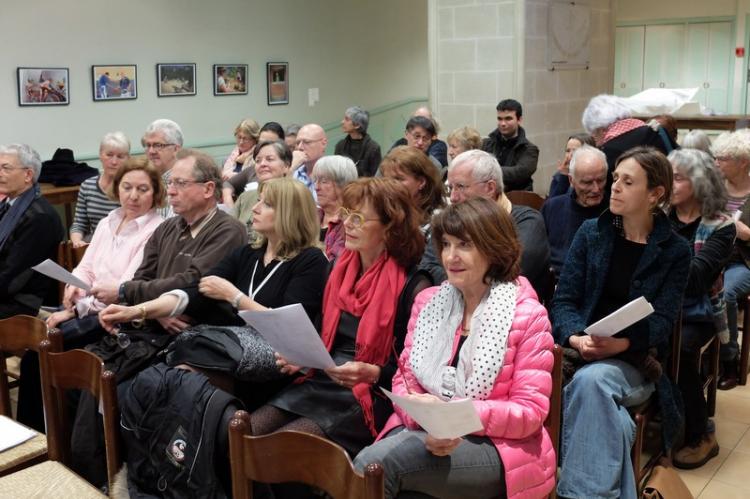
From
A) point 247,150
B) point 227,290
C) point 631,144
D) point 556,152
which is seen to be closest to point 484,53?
point 556,152

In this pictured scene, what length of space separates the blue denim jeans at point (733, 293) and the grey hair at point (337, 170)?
2.03 meters

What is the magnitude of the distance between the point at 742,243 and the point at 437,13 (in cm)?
406

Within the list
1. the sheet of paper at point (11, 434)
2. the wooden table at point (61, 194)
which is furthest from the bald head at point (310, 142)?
the sheet of paper at point (11, 434)

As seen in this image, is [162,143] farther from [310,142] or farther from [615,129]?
[615,129]

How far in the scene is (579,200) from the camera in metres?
3.94

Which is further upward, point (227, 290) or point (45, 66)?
point (45, 66)

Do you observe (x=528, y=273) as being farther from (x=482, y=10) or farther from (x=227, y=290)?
(x=482, y=10)

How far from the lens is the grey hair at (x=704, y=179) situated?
350 centimetres

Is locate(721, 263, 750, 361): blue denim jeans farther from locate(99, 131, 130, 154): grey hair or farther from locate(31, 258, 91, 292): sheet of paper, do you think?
locate(99, 131, 130, 154): grey hair

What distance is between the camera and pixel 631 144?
461 cm

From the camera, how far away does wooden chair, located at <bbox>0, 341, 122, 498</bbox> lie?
217 centimetres

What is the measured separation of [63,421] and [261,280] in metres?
0.91

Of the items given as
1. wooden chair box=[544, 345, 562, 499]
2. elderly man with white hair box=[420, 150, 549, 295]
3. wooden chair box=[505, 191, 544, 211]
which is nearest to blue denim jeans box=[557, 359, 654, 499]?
wooden chair box=[544, 345, 562, 499]

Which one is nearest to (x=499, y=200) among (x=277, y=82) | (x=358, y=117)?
(x=358, y=117)
